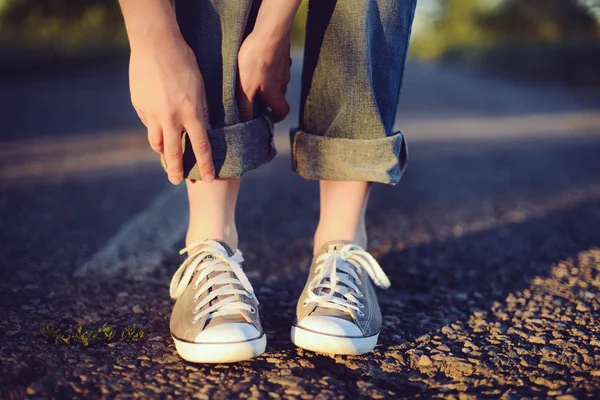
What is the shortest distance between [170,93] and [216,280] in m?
0.44

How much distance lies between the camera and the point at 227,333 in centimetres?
117

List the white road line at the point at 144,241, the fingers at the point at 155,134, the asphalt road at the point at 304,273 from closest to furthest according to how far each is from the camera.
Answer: the asphalt road at the point at 304,273, the fingers at the point at 155,134, the white road line at the point at 144,241

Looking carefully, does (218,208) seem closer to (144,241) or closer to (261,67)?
(261,67)

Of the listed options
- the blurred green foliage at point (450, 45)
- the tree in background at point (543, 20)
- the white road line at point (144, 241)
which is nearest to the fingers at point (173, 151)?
the white road line at point (144, 241)

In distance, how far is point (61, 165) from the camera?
3.32m

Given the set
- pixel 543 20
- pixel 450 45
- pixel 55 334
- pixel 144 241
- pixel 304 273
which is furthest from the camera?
pixel 450 45

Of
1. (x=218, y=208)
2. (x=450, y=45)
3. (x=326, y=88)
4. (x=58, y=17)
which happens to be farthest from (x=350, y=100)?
(x=450, y=45)

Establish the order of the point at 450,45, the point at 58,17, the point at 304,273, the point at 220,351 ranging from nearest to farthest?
the point at 220,351 → the point at 304,273 → the point at 58,17 → the point at 450,45

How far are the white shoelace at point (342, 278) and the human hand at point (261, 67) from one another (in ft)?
1.36

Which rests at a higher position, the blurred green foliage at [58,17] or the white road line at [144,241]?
the blurred green foliage at [58,17]

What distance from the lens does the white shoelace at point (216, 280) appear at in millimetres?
1247

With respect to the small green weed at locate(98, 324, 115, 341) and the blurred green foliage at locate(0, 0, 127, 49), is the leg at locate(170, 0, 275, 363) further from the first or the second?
the blurred green foliage at locate(0, 0, 127, 49)

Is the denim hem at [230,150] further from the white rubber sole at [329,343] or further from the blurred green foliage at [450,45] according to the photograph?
the blurred green foliage at [450,45]

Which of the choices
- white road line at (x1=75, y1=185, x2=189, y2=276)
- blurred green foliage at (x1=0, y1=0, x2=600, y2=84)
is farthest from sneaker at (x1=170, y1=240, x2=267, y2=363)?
blurred green foliage at (x1=0, y1=0, x2=600, y2=84)
